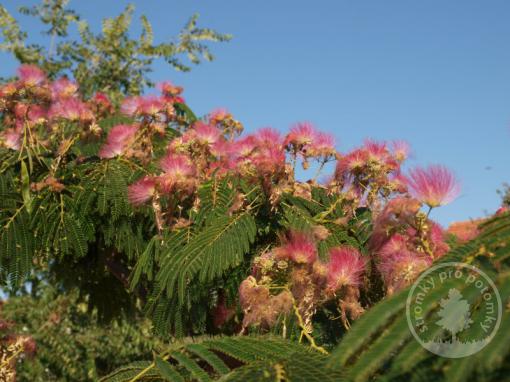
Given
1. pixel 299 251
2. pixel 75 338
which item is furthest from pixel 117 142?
pixel 75 338

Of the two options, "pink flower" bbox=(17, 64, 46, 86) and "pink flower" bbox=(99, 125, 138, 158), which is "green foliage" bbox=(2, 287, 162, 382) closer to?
"pink flower" bbox=(17, 64, 46, 86)

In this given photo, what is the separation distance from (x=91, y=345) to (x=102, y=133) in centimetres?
632

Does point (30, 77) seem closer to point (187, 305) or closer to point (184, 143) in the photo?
point (184, 143)

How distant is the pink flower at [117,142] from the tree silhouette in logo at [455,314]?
108 inches

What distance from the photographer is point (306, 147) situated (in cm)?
308

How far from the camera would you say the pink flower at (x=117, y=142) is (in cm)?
374

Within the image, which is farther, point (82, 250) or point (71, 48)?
point (71, 48)

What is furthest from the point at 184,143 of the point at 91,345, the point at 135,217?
the point at 91,345

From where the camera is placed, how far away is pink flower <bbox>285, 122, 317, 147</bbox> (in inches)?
120

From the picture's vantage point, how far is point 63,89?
4438mm

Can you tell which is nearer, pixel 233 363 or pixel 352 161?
pixel 233 363

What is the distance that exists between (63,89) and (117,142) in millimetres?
911

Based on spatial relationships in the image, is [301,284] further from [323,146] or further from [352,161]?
[323,146]

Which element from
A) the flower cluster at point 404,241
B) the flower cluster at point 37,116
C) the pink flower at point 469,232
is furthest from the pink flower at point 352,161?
the flower cluster at point 37,116
